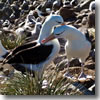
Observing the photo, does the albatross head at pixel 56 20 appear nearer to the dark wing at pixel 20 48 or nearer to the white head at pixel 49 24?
the white head at pixel 49 24

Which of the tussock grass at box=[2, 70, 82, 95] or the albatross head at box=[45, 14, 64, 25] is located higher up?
the albatross head at box=[45, 14, 64, 25]

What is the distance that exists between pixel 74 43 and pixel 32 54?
408 millimetres

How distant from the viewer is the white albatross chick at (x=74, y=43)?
3471mm

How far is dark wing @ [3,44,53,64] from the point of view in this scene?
3.55 metres

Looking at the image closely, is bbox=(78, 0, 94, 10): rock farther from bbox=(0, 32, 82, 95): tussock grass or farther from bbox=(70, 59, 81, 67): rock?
bbox=(0, 32, 82, 95): tussock grass

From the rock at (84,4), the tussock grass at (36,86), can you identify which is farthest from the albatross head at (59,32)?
the tussock grass at (36,86)

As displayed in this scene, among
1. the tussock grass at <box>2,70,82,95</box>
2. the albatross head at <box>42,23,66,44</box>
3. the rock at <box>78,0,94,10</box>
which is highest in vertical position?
the rock at <box>78,0,94,10</box>

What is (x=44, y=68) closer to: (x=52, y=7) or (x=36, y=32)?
(x=36, y=32)

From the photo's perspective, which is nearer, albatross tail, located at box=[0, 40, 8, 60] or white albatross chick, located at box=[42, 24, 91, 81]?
white albatross chick, located at box=[42, 24, 91, 81]

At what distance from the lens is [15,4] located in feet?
12.3

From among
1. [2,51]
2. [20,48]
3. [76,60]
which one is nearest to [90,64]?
[76,60]

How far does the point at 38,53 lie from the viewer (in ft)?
11.7

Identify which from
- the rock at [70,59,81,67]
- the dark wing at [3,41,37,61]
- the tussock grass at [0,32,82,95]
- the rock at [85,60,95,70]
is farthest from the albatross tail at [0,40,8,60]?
the rock at [85,60,95,70]

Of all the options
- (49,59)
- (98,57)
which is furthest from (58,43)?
(98,57)
